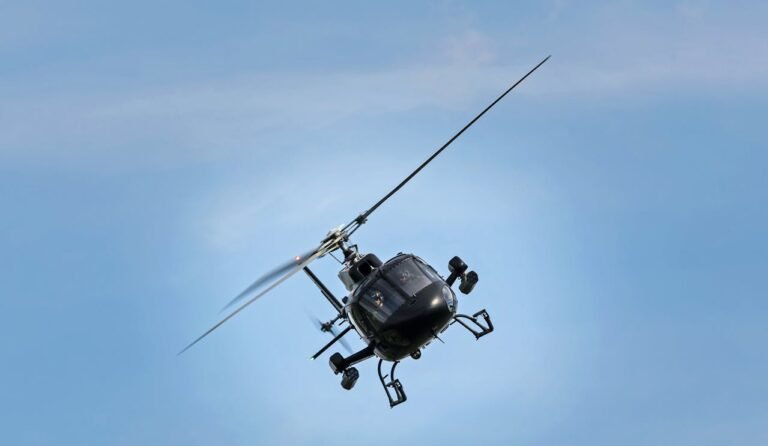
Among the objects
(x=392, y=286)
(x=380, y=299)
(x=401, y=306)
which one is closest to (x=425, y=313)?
(x=401, y=306)

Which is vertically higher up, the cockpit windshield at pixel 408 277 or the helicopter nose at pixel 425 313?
the cockpit windshield at pixel 408 277

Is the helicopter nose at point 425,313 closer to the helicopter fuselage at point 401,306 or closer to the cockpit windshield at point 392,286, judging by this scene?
the helicopter fuselage at point 401,306

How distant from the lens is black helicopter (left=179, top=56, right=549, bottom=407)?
53750 millimetres

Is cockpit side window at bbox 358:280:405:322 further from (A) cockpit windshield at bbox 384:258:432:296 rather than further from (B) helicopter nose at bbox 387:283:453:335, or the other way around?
(B) helicopter nose at bbox 387:283:453:335

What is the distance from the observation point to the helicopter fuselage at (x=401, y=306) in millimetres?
53781

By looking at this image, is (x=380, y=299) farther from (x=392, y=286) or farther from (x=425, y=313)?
(x=425, y=313)

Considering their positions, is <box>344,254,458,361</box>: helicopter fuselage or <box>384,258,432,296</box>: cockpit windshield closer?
<box>344,254,458,361</box>: helicopter fuselage

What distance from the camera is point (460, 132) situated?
5234cm

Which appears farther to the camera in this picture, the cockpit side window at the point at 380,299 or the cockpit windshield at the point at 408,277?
the cockpit windshield at the point at 408,277

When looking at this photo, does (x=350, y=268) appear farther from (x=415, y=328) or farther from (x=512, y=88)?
(x=512, y=88)

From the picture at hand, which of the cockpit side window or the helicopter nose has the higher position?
the cockpit side window

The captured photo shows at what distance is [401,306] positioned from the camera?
54062 millimetres

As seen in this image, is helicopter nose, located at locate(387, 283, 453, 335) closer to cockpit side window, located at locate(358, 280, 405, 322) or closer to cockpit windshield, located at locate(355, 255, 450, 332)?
cockpit windshield, located at locate(355, 255, 450, 332)

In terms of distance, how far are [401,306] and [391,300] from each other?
2.90 ft
